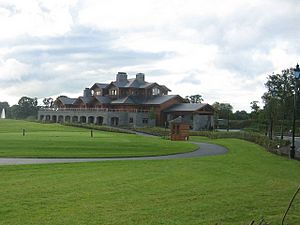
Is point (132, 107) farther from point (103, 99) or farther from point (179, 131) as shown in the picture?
point (179, 131)

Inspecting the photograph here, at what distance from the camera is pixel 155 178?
1591cm

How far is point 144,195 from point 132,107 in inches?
2982

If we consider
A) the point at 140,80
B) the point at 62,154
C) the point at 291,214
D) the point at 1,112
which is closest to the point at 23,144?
the point at 62,154

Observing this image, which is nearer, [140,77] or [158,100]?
[158,100]

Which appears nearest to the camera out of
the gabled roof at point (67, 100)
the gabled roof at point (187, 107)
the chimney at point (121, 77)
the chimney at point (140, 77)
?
the gabled roof at point (187, 107)

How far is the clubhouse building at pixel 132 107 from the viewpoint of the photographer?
3147 inches

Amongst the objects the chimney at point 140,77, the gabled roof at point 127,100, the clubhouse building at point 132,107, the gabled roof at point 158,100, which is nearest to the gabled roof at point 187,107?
the clubhouse building at point 132,107

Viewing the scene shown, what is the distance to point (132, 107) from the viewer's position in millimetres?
87938

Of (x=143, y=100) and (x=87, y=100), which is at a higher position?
(x=87, y=100)

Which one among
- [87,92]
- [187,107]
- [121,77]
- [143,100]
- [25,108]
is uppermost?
[121,77]

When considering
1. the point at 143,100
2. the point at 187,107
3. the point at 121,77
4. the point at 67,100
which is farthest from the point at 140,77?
the point at 67,100

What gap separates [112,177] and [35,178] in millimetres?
2940

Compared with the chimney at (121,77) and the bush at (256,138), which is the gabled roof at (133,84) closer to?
the chimney at (121,77)

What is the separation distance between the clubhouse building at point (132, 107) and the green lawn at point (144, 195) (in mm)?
60615
